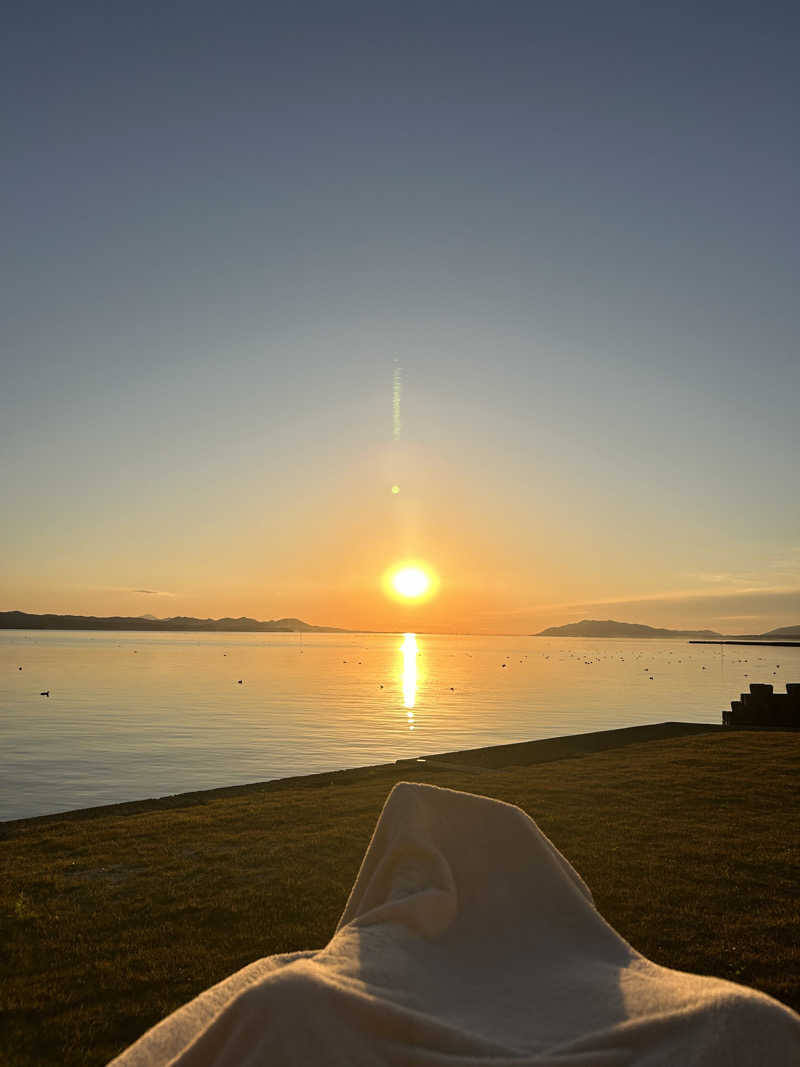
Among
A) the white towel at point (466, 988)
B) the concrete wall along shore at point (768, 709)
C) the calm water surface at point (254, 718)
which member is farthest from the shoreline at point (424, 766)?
the white towel at point (466, 988)

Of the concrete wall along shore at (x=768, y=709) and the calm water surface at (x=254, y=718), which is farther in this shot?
the concrete wall along shore at (x=768, y=709)

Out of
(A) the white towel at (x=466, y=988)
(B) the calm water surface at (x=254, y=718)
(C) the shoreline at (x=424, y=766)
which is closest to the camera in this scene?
(A) the white towel at (x=466, y=988)

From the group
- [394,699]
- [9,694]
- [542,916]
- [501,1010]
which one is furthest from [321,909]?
[9,694]

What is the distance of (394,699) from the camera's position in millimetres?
44688

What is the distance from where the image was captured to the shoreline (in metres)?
13.1

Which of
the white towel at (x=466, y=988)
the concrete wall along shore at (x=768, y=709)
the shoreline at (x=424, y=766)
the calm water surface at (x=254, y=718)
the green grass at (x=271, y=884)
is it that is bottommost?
the calm water surface at (x=254, y=718)

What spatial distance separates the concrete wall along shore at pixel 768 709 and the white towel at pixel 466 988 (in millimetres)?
22052

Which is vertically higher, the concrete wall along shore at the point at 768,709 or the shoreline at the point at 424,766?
the concrete wall along shore at the point at 768,709

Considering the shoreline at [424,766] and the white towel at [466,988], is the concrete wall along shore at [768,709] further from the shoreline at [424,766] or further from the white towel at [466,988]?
the white towel at [466,988]

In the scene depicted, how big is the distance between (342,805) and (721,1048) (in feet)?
34.8

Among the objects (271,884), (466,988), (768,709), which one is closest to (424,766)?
(271,884)

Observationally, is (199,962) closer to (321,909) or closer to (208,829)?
(321,909)

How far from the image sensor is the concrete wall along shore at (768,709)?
23.1 meters

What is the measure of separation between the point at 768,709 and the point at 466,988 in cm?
2341
